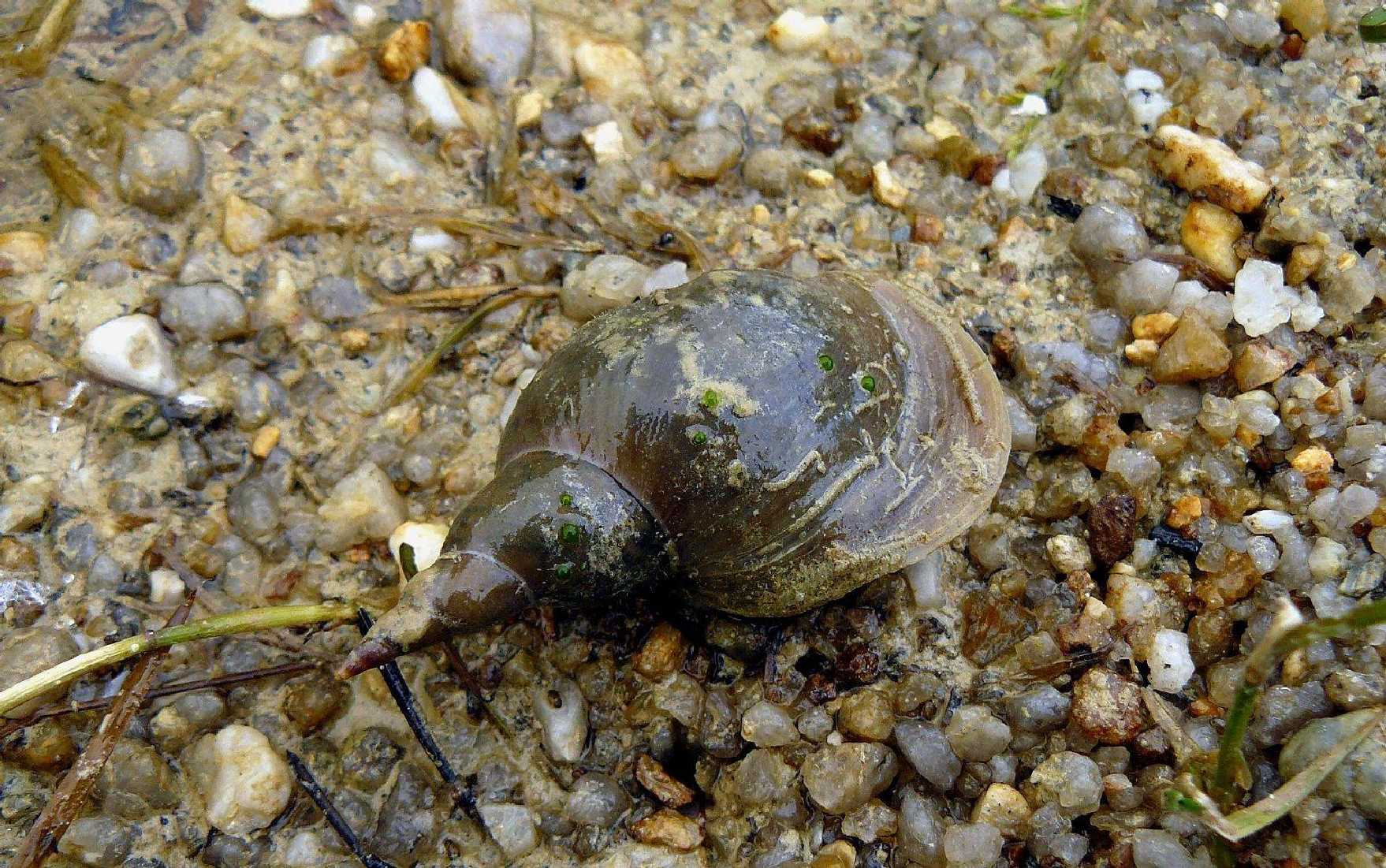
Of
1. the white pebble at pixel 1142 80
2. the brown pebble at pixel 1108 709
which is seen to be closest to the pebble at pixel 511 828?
the brown pebble at pixel 1108 709

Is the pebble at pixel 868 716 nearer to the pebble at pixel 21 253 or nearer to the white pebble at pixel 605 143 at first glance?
the white pebble at pixel 605 143

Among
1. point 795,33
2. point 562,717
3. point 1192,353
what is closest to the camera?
point 562,717

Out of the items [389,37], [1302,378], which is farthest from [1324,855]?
[389,37]

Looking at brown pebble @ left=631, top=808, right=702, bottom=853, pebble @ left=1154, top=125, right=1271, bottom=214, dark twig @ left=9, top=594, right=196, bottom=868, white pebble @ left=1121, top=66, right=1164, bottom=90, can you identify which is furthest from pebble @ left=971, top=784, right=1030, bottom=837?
white pebble @ left=1121, top=66, right=1164, bottom=90

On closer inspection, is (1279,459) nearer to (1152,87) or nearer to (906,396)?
(906,396)

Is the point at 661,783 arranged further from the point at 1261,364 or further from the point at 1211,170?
the point at 1211,170

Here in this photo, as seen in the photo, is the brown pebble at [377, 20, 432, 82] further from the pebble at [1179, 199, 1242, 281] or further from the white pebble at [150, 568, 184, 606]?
the pebble at [1179, 199, 1242, 281]

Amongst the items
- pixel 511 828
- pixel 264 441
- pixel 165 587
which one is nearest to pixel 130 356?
pixel 264 441
